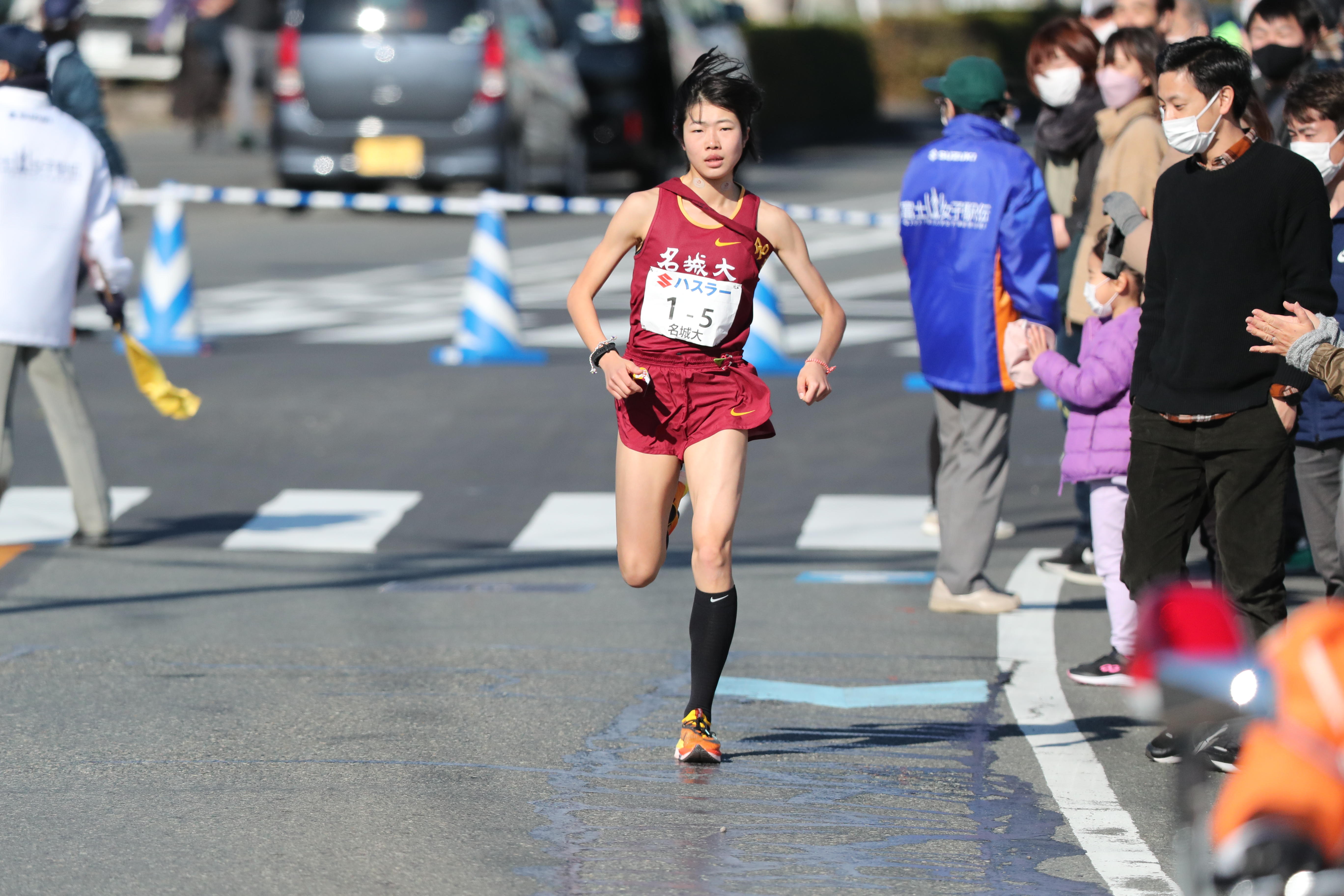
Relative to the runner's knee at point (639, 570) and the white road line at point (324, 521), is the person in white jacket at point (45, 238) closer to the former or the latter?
the white road line at point (324, 521)

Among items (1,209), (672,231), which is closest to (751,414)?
(672,231)

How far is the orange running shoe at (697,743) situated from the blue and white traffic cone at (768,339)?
7.97m

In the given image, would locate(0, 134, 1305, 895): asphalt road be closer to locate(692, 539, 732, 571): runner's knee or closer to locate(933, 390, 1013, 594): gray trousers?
locate(933, 390, 1013, 594): gray trousers

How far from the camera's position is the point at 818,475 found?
11461mm

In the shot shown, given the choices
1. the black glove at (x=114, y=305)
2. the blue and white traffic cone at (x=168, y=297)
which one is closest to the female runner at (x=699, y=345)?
the black glove at (x=114, y=305)

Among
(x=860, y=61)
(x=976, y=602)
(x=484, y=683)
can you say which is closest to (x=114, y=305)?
(x=484, y=683)

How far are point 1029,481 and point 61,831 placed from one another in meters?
6.67

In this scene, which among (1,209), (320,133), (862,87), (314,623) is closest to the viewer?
(314,623)

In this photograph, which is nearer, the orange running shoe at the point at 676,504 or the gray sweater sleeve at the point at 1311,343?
the gray sweater sleeve at the point at 1311,343

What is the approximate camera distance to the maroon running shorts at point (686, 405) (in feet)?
20.5

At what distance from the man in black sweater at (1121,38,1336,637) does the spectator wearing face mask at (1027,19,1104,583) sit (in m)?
2.40

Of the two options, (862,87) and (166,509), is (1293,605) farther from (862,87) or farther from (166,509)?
(862,87)

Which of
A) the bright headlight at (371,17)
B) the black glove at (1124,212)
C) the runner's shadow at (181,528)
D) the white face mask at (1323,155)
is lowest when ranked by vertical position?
the bright headlight at (371,17)

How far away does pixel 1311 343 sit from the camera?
230 inches
